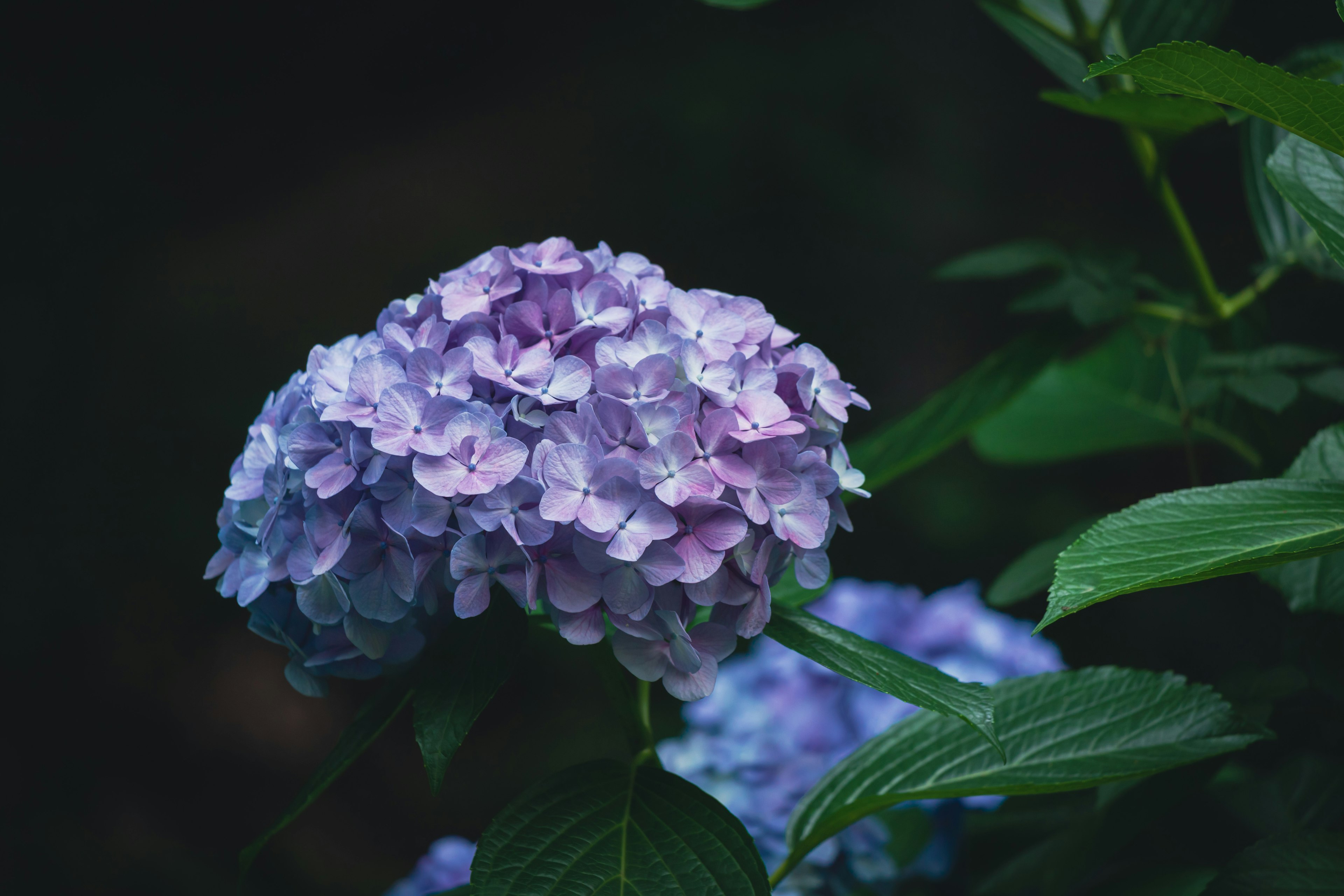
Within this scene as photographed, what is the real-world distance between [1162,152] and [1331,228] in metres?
0.26

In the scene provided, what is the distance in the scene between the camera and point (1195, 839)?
2.65ft

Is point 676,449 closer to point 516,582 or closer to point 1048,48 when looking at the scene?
point 516,582

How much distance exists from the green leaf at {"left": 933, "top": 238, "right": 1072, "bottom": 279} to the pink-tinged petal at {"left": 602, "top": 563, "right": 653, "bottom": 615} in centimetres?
58

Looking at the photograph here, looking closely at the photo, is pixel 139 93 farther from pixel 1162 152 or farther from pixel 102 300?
pixel 1162 152

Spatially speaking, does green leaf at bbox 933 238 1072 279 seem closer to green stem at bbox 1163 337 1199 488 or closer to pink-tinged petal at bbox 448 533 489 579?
green stem at bbox 1163 337 1199 488

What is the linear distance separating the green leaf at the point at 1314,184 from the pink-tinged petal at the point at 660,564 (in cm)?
46

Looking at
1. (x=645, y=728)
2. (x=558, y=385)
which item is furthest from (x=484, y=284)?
(x=645, y=728)

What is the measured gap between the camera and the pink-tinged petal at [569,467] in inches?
19.1

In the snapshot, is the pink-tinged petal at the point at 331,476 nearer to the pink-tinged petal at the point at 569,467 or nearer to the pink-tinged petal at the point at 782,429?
the pink-tinged petal at the point at 569,467

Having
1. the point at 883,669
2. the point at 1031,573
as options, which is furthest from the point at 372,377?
the point at 1031,573

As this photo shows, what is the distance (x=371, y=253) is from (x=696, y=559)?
2558 mm

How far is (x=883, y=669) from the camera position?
21.5 inches

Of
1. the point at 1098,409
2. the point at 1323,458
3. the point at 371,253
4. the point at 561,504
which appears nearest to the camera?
the point at 561,504

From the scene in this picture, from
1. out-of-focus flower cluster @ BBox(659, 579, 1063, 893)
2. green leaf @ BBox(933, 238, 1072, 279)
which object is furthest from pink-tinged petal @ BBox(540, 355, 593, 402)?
green leaf @ BBox(933, 238, 1072, 279)
